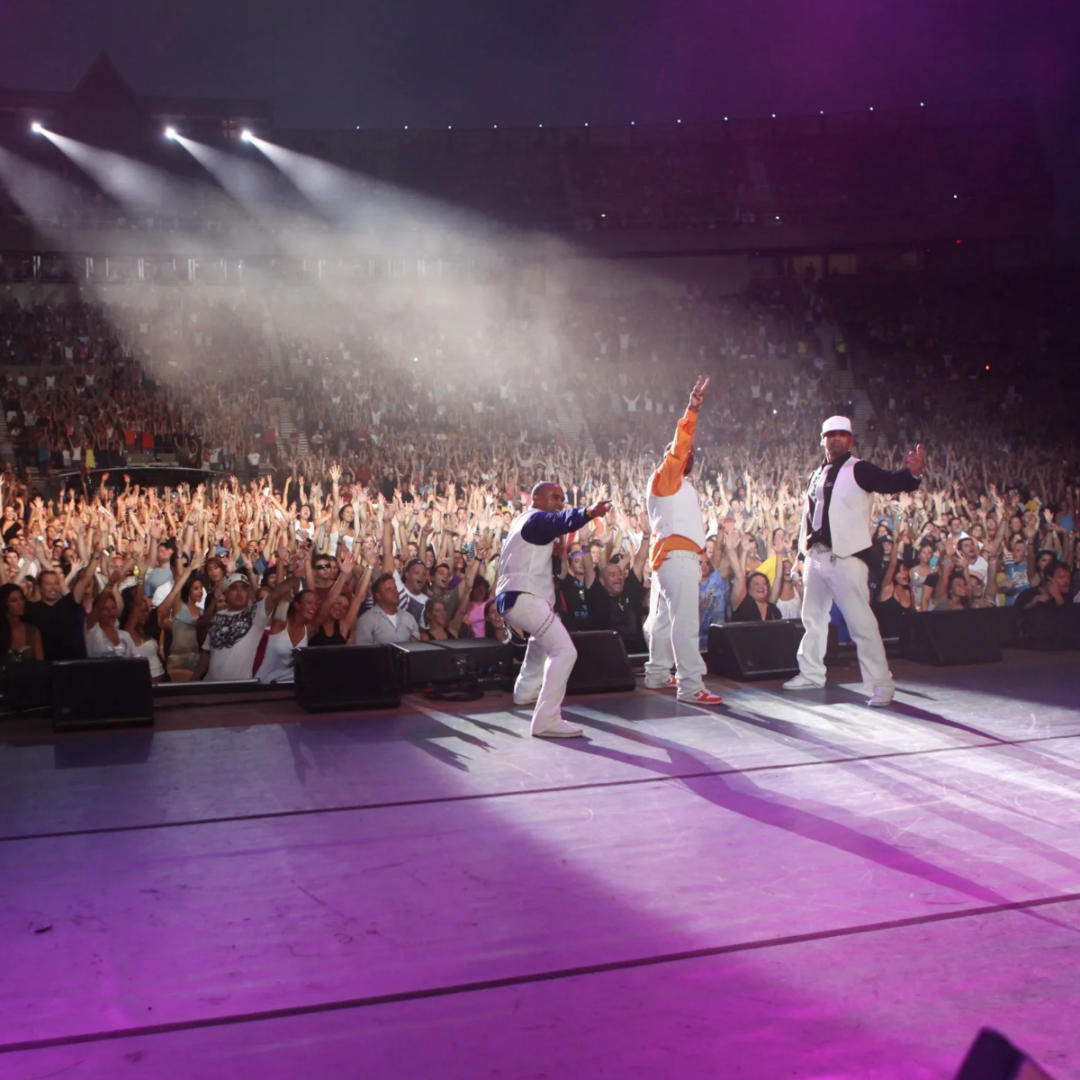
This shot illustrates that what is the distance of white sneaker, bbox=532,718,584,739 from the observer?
203 inches

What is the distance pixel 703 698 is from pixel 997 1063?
4.69 metres

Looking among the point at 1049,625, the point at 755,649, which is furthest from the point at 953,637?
the point at 755,649

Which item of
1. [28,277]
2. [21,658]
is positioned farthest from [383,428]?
[21,658]

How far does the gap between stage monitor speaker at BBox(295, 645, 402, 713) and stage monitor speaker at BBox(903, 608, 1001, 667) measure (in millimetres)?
3437

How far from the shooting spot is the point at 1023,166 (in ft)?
82.0

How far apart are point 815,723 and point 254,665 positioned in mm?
3250

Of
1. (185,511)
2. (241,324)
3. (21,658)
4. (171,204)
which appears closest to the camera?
(21,658)

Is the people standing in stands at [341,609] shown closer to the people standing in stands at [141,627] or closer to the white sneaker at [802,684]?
the people standing in stands at [141,627]

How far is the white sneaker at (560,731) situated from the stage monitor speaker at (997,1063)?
3.82m

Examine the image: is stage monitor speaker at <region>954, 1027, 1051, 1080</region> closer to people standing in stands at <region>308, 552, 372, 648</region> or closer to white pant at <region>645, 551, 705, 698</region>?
white pant at <region>645, 551, 705, 698</region>

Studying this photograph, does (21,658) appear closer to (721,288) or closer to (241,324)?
(241,324)

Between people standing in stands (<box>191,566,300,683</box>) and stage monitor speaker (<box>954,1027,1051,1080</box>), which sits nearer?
stage monitor speaker (<box>954,1027,1051,1080</box>)

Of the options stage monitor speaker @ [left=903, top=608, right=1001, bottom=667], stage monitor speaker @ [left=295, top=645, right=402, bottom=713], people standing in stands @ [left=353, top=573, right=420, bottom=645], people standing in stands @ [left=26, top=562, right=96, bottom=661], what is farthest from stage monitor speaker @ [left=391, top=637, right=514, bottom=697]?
stage monitor speaker @ [left=903, top=608, right=1001, bottom=667]

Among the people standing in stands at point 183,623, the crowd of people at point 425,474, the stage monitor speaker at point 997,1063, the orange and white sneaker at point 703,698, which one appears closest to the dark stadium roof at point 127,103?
the crowd of people at point 425,474
